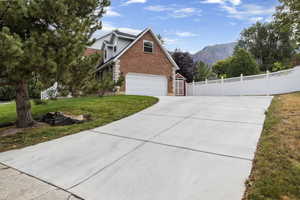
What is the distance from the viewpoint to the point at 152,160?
3025 millimetres

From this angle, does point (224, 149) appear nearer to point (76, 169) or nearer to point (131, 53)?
point (76, 169)

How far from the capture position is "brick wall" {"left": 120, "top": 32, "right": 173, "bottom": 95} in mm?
14508

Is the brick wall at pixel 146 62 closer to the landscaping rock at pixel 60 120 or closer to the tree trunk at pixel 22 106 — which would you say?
the landscaping rock at pixel 60 120

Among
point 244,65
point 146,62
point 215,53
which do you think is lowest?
point 146,62

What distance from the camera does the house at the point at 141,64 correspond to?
14422mm

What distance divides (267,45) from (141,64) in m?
30.4

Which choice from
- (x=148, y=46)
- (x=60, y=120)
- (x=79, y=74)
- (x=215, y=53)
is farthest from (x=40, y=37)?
(x=215, y=53)

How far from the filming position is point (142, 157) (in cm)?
317

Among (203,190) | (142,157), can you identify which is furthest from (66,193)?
(203,190)

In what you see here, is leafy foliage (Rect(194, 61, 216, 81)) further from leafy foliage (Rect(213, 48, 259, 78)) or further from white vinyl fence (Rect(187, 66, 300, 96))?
white vinyl fence (Rect(187, 66, 300, 96))

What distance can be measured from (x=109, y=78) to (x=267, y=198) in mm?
5780

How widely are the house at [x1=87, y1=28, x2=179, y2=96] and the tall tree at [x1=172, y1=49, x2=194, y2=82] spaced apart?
6414 mm

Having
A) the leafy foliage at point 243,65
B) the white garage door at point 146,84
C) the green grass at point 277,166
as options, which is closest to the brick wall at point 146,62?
the white garage door at point 146,84

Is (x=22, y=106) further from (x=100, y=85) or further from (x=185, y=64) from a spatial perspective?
(x=185, y=64)
